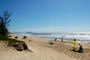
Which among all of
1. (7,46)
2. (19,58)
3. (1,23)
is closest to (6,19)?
(1,23)

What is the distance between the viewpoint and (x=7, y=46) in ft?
46.3

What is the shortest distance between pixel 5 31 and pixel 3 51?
79.2 ft

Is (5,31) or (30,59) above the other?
(5,31)

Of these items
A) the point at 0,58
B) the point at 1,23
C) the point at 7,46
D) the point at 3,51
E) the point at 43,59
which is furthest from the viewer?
the point at 1,23

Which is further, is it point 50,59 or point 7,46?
point 7,46

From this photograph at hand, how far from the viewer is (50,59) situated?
469 inches

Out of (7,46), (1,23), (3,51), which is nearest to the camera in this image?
(3,51)

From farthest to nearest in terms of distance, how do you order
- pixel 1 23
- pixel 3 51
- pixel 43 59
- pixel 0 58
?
pixel 1 23, pixel 3 51, pixel 43 59, pixel 0 58

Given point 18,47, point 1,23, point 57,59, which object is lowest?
point 57,59

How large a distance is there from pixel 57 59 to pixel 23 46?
3999 mm

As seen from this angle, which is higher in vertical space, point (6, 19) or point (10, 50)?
point (6, 19)

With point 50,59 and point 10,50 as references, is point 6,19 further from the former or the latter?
point 50,59

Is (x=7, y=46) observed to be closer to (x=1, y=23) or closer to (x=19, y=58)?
(x=19, y=58)

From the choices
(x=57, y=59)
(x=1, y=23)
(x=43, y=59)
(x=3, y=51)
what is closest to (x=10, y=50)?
(x=3, y=51)
